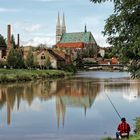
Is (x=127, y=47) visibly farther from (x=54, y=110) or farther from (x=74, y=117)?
(x=54, y=110)

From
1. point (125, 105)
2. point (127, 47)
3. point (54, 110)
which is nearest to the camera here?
point (127, 47)

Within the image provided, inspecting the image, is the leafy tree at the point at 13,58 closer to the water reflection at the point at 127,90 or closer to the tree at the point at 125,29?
the water reflection at the point at 127,90

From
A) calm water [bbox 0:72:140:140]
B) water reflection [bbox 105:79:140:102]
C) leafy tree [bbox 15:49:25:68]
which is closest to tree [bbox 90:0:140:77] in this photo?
calm water [bbox 0:72:140:140]

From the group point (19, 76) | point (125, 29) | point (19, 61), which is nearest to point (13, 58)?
point (19, 61)

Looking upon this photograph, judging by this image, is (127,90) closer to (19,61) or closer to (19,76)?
(19,76)

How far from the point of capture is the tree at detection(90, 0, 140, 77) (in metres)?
18.7

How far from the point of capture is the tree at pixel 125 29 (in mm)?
18688

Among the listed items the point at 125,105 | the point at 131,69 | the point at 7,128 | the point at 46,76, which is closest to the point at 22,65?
the point at 46,76

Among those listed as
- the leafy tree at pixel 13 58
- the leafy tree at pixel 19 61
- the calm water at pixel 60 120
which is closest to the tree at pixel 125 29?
the calm water at pixel 60 120

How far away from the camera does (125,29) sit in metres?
19.5

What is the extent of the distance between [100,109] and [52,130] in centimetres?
1122

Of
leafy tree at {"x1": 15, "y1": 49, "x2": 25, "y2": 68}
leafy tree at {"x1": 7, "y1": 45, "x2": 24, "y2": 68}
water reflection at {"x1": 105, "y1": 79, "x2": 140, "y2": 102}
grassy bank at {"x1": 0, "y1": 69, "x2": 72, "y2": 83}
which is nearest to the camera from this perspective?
water reflection at {"x1": 105, "y1": 79, "x2": 140, "y2": 102}

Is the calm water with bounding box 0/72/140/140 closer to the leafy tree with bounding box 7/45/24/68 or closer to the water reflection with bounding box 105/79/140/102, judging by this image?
the water reflection with bounding box 105/79/140/102

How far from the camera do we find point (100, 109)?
36.3 m
